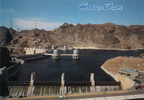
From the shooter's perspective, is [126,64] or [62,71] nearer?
[126,64]

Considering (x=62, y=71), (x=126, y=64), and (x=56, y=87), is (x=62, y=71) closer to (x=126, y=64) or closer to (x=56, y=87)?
(x=56, y=87)

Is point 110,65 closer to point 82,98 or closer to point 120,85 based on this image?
point 120,85

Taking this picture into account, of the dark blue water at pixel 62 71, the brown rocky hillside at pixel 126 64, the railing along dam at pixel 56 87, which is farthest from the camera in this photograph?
the brown rocky hillside at pixel 126 64

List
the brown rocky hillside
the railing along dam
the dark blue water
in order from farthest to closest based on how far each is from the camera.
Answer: the brown rocky hillside < the dark blue water < the railing along dam

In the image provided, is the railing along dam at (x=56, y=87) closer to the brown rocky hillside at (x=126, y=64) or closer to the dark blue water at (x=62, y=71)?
the dark blue water at (x=62, y=71)

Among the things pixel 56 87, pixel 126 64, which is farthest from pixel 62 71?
pixel 126 64

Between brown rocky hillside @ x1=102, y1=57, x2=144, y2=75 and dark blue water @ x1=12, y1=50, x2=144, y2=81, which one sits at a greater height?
brown rocky hillside @ x1=102, y1=57, x2=144, y2=75

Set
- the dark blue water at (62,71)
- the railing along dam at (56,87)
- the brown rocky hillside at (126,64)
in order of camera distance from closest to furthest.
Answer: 1. the railing along dam at (56,87)
2. the dark blue water at (62,71)
3. the brown rocky hillside at (126,64)

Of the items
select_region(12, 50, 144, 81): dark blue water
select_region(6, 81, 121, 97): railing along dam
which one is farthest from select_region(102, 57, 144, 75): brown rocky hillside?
select_region(6, 81, 121, 97): railing along dam

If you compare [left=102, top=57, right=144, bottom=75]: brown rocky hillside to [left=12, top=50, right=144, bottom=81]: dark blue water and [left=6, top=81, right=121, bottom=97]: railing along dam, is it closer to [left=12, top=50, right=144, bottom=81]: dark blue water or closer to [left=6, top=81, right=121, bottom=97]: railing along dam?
[left=12, top=50, right=144, bottom=81]: dark blue water

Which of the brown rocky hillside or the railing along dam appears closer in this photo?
the railing along dam

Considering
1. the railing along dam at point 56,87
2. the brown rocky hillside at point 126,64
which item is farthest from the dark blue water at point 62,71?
the railing along dam at point 56,87
